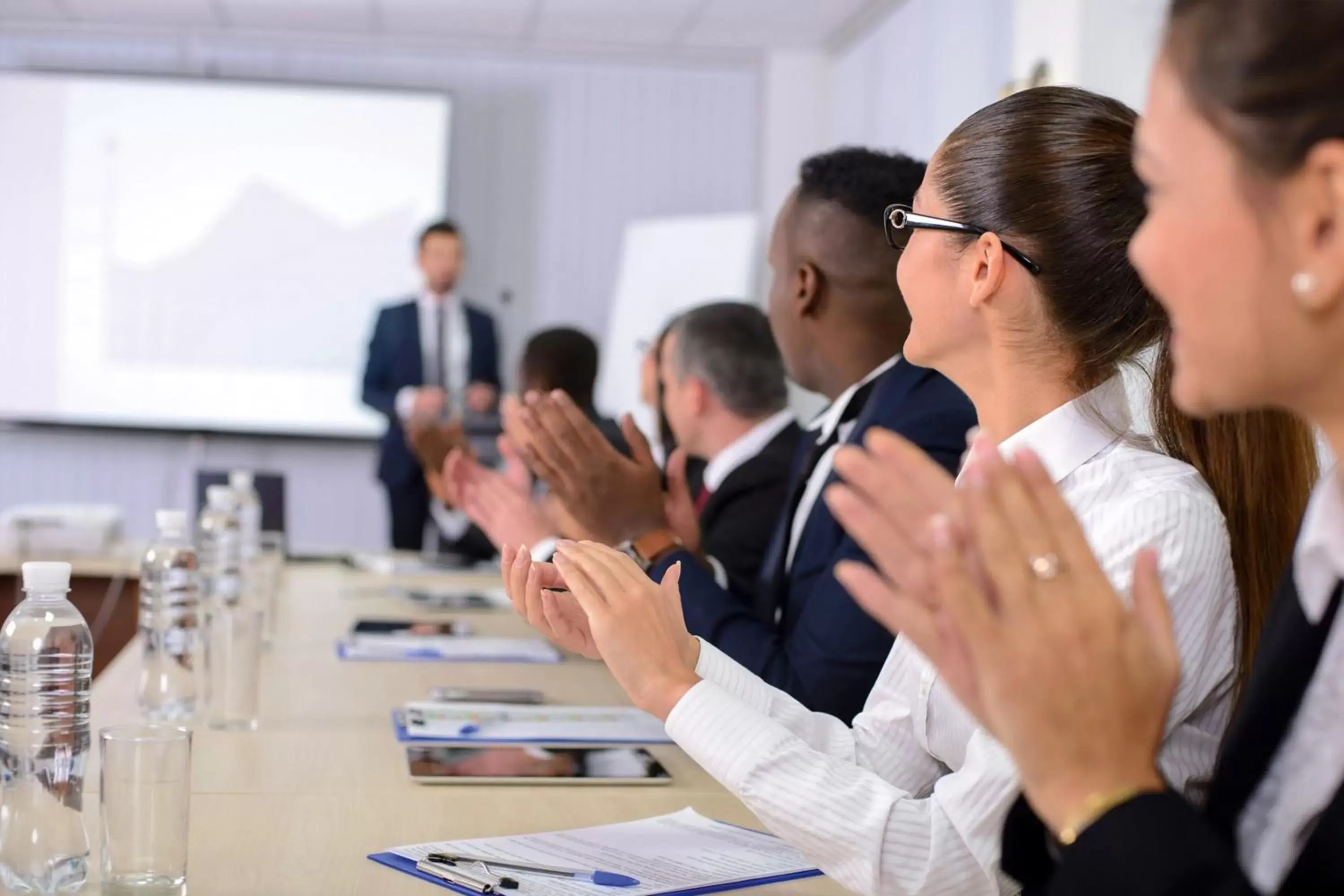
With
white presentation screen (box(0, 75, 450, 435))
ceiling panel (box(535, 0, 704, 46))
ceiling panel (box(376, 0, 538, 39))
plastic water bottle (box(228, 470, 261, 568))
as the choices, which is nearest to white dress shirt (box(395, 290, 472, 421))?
white presentation screen (box(0, 75, 450, 435))

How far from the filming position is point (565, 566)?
1.19m

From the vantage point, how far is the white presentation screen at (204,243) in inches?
251

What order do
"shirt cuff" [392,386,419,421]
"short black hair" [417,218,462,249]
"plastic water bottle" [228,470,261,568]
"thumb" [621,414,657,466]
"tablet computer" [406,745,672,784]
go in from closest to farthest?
1. "tablet computer" [406,745,672,784]
2. "thumb" [621,414,657,466]
3. "plastic water bottle" [228,470,261,568]
4. "shirt cuff" [392,386,419,421]
5. "short black hair" [417,218,462,249]

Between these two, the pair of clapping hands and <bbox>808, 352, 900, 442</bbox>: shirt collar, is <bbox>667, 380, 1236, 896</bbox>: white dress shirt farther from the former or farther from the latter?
<bbox>808, 352, 900, 442</bbox>: shirt collar

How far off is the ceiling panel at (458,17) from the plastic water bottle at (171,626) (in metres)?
4.57

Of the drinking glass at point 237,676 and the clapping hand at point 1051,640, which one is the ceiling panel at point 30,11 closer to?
the drinking glass at point 237,676

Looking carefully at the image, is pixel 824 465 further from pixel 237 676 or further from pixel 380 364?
pixel 380 364

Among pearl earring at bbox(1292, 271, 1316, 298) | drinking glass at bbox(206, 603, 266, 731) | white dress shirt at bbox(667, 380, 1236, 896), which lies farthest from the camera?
drinking glass at bbox(206, 603, 266, 731)

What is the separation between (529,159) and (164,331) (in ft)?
6.12

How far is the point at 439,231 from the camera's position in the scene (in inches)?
237

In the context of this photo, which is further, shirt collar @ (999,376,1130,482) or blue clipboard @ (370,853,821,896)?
shirt collar @ (999,376,1130,482)

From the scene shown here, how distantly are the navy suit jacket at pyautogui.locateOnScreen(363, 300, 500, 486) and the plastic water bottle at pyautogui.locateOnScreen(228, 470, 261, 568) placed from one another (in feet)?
7.82

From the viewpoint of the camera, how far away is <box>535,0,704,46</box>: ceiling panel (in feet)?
20.0

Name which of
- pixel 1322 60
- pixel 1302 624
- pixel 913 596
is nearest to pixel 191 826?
pixel 913 596
